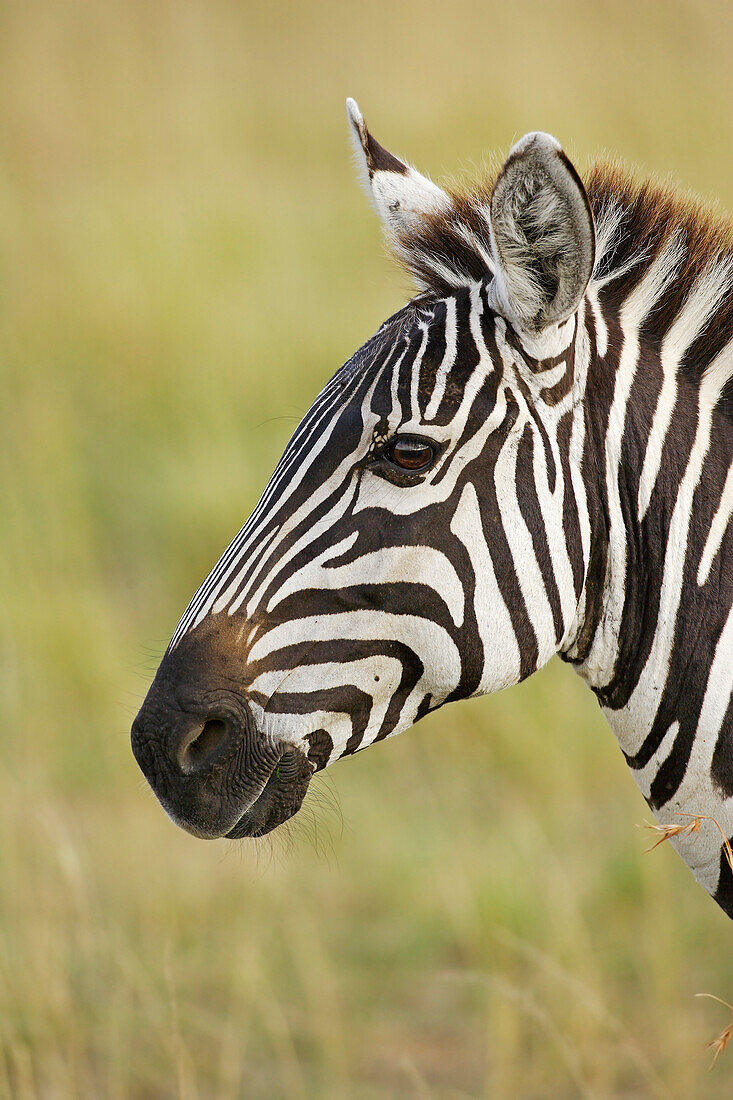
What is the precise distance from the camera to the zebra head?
2.59 m

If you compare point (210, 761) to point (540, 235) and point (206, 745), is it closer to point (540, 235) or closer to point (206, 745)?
point (206, 745)

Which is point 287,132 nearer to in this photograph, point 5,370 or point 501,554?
point 5,370

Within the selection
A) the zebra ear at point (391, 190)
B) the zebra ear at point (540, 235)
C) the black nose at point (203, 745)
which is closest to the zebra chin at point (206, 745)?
the black nose at point (203, 745)

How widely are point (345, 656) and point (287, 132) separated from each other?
554 inches

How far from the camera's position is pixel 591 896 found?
662cm

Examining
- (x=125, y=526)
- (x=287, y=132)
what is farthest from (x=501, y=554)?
(x=287, y=132)

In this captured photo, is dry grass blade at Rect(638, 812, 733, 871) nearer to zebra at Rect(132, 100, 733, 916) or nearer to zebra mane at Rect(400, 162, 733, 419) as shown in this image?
zebra at Rect(132, 100, 733, 916)

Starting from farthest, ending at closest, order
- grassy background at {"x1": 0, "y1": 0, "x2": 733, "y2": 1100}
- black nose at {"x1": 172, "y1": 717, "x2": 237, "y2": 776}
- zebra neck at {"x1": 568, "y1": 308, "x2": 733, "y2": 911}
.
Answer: grassy background at {"x1": 0, "y1": 0, "x2": 733, "y2": 1100} → zebra neck at {"x1": 568, "y1": 308, "x2": 733, "y2": 911} → black nose at {"x1": 172, "y1": 717, "x2": 237, "y2": 776}

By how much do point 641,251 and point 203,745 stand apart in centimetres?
171

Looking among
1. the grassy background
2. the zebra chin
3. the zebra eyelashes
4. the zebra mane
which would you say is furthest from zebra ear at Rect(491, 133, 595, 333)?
the grassy background

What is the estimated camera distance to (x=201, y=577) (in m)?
9.46

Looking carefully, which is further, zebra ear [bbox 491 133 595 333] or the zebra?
the zebra

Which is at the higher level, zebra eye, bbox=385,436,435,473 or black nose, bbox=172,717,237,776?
zebra eye, bbox=385,436,435,473

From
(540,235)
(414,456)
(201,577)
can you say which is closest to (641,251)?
(540,235)
